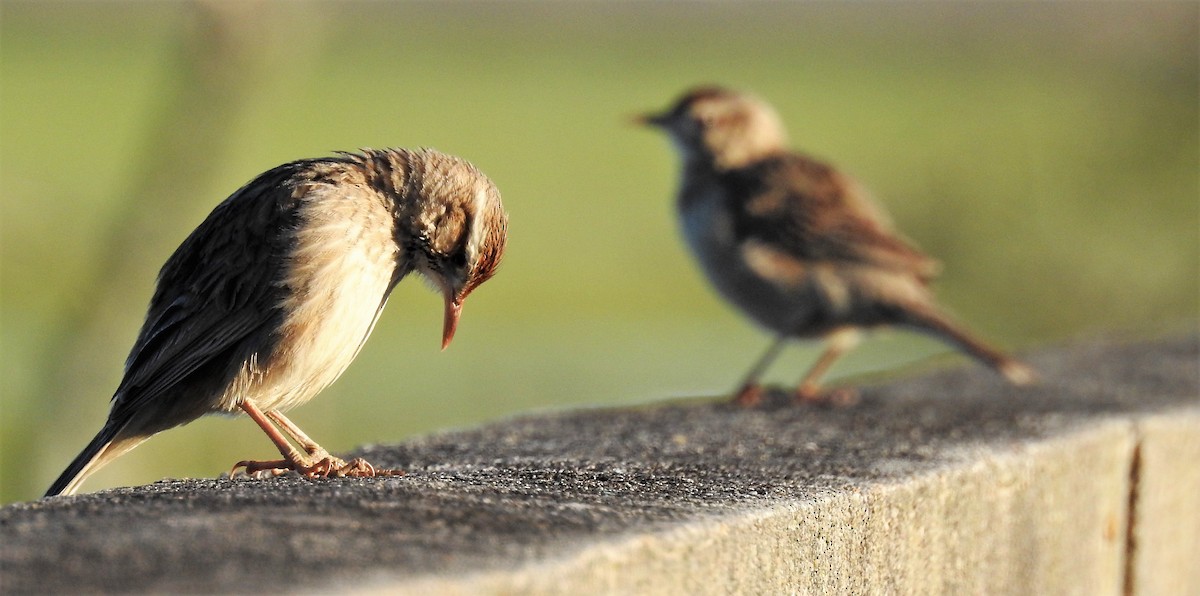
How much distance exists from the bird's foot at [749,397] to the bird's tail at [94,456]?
6.57 ft

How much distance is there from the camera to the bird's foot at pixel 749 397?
Result: 16.6 ft

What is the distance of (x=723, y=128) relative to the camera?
8742 mm

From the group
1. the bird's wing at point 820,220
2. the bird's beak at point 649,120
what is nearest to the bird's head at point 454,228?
the bird's wing at point 820,220

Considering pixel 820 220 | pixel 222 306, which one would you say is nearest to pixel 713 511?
pixel 222 306

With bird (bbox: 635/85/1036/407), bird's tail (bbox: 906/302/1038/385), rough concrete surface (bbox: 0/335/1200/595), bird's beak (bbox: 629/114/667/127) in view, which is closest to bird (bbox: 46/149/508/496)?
rough concrete surface (bbox: 0/335/1200/595)

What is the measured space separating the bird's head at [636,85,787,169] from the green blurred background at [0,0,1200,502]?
1403 mm

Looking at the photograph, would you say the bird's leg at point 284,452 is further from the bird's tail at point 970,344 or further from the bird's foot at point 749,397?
the bird's tail at point 970,344

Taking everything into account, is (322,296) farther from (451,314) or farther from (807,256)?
(807,256)

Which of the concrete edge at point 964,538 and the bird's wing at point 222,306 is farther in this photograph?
the bird's wing at point 222,306

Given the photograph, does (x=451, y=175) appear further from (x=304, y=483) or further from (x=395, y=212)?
(x=304, y=483)

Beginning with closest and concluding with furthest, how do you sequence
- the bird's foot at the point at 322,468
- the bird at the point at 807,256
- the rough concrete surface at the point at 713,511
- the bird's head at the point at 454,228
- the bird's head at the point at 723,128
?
the rough concrete surface at the point at 713,511 < the bird's foot at the point at 322,468 < the bird's head at the point at 454,228 < the bird at the point at 807,256 < the bird's head at the point at 723,128

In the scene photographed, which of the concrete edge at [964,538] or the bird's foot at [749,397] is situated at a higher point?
the concrete edge at [964,538]

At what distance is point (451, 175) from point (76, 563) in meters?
2.26

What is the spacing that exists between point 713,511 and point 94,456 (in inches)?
75.7
